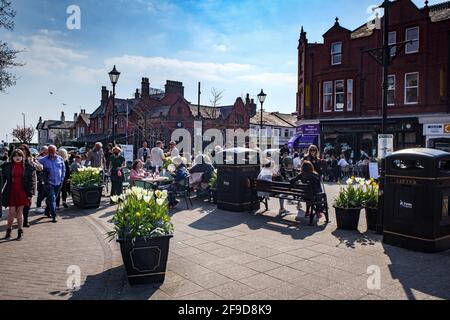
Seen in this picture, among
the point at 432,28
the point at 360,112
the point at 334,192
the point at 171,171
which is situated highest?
the point at 432,28

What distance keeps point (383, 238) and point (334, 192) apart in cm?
823

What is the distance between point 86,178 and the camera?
34.8ft

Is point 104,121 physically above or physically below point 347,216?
above

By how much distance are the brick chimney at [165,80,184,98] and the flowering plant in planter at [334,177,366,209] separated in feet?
143

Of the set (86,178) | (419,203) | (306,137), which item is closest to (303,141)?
(306,137)

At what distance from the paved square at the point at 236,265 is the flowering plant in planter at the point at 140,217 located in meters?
0.69

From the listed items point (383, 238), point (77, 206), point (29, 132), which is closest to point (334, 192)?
point (383, 238)

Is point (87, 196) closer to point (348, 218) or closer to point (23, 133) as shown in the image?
point (348, 218)

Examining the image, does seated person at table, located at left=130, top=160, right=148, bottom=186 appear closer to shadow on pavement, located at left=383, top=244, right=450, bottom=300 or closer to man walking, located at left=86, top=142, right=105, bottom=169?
man walking, located at left=86, top=142, right=105, bottom=169

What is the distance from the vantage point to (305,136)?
31047 mm

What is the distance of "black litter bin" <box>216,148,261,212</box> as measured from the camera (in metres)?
9.86

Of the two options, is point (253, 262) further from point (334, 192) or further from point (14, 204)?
point (334, 192)

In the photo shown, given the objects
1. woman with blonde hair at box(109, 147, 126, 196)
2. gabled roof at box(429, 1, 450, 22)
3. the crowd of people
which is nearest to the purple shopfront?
gabled roof at box(429, 1, 450, 22)
